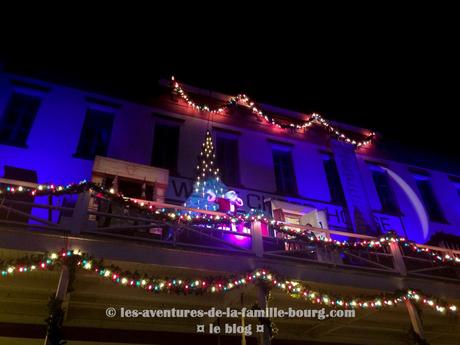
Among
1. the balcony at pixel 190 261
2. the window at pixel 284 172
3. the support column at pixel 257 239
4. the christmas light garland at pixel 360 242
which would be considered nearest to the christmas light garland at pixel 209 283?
the balcony at pixel 190 261

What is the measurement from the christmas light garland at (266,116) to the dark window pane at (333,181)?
116cm

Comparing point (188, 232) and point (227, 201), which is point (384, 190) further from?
point (188, 232)

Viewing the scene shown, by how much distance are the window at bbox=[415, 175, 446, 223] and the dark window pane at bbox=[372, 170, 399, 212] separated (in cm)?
151

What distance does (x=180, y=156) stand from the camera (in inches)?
525

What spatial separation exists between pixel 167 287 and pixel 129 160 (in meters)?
6.55

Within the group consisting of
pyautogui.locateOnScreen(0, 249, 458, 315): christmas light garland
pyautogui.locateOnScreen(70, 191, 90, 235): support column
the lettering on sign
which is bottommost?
pyautogui.locateOnScreen(0, 249, 458, 315): christmas light garland

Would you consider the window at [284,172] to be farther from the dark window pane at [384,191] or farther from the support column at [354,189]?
the dark window pane at [384,191]

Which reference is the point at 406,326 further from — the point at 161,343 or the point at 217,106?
the point at 217,106

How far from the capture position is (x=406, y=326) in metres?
10.4

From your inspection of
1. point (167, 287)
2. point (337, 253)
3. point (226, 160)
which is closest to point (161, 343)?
point (167, 287)

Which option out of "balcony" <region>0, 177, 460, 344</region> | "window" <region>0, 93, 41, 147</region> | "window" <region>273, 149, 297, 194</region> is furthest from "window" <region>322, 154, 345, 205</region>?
"window" <region>0, 93, 41, 147</region>

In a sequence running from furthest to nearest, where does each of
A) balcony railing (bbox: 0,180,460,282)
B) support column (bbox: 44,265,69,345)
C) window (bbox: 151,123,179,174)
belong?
1. window (bbox: 151,123,179,174)
2. balcony railing (bbox: 0,180,460,282)
3. support column (bbox: 44,265,69,345)

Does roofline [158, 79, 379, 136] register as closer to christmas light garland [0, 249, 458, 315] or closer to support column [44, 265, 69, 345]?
christmas light garland [0, 249, 458, 315]

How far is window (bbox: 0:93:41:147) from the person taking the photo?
11.8 meters
